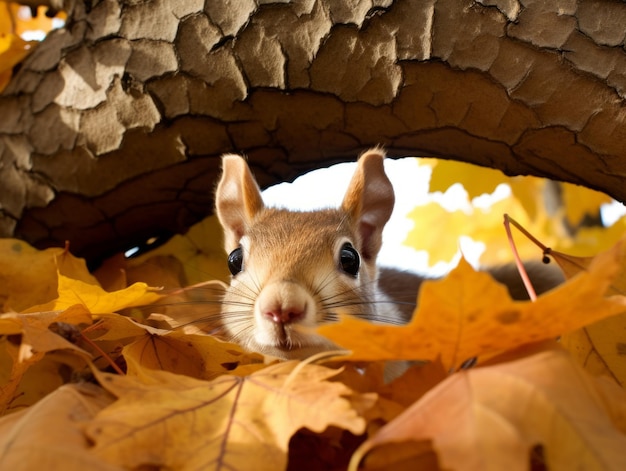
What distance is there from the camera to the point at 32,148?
1744mm

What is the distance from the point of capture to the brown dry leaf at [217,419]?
0.73 m

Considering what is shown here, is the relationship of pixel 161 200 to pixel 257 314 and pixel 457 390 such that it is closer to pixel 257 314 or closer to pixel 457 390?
pixel 257 314

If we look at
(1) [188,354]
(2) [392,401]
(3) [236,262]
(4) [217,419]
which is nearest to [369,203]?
(3) [236,262]

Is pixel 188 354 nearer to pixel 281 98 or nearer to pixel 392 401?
pixel 392 401

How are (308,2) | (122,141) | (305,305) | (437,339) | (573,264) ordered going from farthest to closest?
(122,141), (308,2), (305,305), (573,264), (437,339)

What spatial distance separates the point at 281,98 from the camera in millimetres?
1585

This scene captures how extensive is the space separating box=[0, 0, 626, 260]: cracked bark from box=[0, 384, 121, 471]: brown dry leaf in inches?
37.1

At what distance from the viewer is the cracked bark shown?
139 centimetres

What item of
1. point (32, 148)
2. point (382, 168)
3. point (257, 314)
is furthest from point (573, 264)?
point (32, 148)

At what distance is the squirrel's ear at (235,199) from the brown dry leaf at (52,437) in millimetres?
933

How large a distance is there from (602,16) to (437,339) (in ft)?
2.99

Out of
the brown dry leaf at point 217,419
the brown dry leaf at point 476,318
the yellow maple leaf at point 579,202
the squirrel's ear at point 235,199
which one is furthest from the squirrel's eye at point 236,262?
the yellow maple leaf at point 579,202

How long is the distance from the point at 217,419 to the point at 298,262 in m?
0.78

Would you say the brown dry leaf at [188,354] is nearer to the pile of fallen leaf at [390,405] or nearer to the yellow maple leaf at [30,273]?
the pile of fallen leaf at [390,405]
